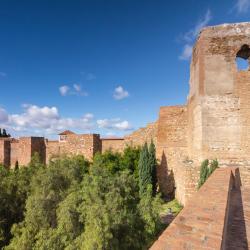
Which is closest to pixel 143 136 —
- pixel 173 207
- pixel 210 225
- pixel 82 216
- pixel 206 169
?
pixel 173 207

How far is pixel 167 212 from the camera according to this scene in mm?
10641

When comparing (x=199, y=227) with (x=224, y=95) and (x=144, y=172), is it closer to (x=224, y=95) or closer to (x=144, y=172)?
(x=224, y=95)

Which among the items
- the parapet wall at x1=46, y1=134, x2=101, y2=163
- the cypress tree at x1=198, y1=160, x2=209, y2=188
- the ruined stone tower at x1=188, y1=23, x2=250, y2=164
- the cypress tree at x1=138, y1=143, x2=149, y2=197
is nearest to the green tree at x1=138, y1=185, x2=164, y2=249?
the cypress tree at x1=198, y1=160, x2=209, y2=188

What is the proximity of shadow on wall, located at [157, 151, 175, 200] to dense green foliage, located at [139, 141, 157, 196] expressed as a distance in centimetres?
55

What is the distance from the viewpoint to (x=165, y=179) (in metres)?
14.3

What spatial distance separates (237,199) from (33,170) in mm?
9669

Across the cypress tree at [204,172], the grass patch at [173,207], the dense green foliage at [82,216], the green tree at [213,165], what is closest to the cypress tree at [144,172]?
the grass patch at [173,207]

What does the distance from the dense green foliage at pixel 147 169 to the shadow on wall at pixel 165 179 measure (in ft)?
1.81

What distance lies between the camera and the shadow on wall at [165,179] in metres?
13.8

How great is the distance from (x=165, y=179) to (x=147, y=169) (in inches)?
56.2

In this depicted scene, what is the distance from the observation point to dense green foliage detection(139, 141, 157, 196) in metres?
13.6

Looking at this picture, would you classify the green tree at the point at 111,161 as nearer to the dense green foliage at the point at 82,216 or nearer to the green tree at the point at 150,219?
the dense green foliage at the point at 82,216

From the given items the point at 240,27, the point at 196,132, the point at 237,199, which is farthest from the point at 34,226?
the point at 240,27

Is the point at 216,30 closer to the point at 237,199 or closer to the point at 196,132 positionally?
the point at 196,132
